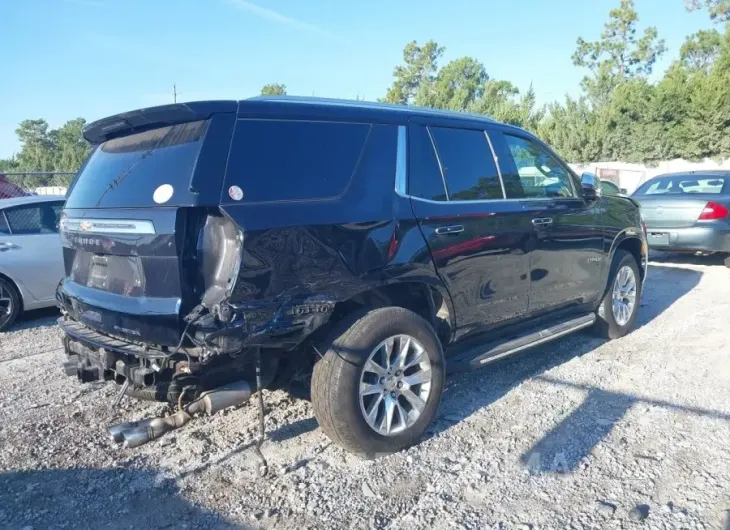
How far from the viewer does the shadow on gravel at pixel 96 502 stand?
9.55 ft

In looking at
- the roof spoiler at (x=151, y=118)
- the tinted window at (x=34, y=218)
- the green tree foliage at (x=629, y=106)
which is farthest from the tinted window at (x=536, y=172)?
the green tree foliage at (x=629, y=106)

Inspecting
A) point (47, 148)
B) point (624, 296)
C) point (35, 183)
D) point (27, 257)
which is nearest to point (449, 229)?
point (624, 296)

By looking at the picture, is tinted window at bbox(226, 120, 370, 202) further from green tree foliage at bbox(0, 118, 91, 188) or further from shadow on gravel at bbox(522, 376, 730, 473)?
green tree foliage at bbox(0, 118, 91, 188)

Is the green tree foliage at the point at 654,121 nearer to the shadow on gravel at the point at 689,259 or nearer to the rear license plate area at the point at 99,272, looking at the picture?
the shadow on gravel at the point at 689,259

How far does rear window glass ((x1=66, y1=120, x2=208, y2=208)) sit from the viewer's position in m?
3.04

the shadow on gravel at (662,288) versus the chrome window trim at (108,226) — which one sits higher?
the chrome window trim at (108,226)

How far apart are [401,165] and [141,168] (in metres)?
1.54

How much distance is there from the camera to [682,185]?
10539mm

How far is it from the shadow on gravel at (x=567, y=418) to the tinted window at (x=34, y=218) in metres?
5.22

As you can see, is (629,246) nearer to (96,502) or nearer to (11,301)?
(96,502)

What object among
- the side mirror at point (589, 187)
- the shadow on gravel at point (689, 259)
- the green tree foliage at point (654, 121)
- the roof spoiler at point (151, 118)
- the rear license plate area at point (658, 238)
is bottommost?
the shadow on gravel at point (689, 259)

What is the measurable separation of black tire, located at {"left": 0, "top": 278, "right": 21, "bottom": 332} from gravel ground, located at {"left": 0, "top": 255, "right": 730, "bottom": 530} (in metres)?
1.82

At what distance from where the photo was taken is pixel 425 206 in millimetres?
3760

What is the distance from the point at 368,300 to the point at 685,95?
34.0m
